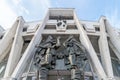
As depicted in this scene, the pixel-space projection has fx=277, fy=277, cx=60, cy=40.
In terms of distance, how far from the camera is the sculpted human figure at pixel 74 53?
876 inches

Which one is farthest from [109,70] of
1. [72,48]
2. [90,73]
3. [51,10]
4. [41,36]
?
[51,10]

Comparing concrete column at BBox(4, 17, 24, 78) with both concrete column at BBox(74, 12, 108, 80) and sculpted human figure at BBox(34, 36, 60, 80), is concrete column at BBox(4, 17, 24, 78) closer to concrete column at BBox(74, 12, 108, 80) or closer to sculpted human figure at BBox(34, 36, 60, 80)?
sculpted human figure at BBox(34, 36, 60, 80)

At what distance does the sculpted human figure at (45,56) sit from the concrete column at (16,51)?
2.46 metres

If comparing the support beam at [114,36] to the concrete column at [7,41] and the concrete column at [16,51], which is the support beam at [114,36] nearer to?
the concrete column at [16,51]

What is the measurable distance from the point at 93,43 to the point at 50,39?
20.1 ft

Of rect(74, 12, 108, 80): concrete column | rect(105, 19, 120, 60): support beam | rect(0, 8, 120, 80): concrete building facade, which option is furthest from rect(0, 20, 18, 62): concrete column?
rect(105, 19, 120, 60): support beam

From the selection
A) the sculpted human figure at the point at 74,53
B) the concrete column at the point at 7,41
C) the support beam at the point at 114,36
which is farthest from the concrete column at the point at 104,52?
the concrete column at the point at 7,41

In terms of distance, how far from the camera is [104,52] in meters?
27.3

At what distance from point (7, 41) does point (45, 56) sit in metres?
6.82

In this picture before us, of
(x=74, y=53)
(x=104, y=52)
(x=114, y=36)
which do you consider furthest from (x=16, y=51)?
(x=114, y=36)

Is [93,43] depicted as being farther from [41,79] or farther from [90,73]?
[41,79]

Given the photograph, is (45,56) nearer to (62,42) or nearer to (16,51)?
(16,51)

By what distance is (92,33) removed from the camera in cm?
2891

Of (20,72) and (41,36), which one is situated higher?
(41,36)
